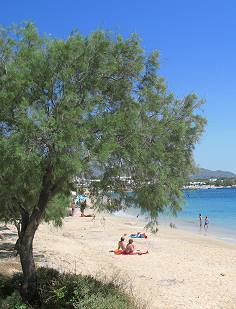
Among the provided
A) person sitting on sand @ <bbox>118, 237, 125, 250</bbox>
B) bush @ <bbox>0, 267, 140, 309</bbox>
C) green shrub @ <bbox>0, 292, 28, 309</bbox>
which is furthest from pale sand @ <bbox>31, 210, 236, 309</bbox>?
green shrub @ <bbox>0, 292, 28, 309</bbox>

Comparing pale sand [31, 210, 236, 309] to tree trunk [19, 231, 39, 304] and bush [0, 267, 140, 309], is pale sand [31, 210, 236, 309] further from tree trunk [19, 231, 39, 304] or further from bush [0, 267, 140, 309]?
tree trunk [19, 231, 39, 304]

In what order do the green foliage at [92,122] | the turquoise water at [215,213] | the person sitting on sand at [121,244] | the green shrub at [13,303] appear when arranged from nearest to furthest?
the green foliage at [92,122] < the green shrub at [13,303] < the person sitting on sand at [121,244] < the turquoise water at [215,213]

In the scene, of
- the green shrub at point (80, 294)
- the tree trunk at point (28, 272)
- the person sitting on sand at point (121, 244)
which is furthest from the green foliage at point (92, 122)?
the person sitting on sand at point (121, 244)

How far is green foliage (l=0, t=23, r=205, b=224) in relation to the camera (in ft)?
28.8

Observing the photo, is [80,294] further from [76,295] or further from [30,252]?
[30,252]

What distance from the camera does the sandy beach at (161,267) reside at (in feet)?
47.0

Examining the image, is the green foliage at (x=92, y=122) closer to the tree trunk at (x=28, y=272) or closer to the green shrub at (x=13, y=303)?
the tree trunk at (x=28, y=272)

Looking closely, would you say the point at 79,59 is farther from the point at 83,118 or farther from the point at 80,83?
the point at 83,118

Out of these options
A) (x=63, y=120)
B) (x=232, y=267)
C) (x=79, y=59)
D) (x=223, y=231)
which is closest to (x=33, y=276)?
(x=63, y=120)

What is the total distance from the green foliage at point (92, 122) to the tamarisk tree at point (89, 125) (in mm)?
20

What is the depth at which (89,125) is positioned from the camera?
912cm

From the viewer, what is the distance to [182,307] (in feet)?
43.2

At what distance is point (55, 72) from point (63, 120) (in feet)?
3.92

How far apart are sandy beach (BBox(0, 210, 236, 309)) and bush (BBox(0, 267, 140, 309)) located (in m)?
1.48
